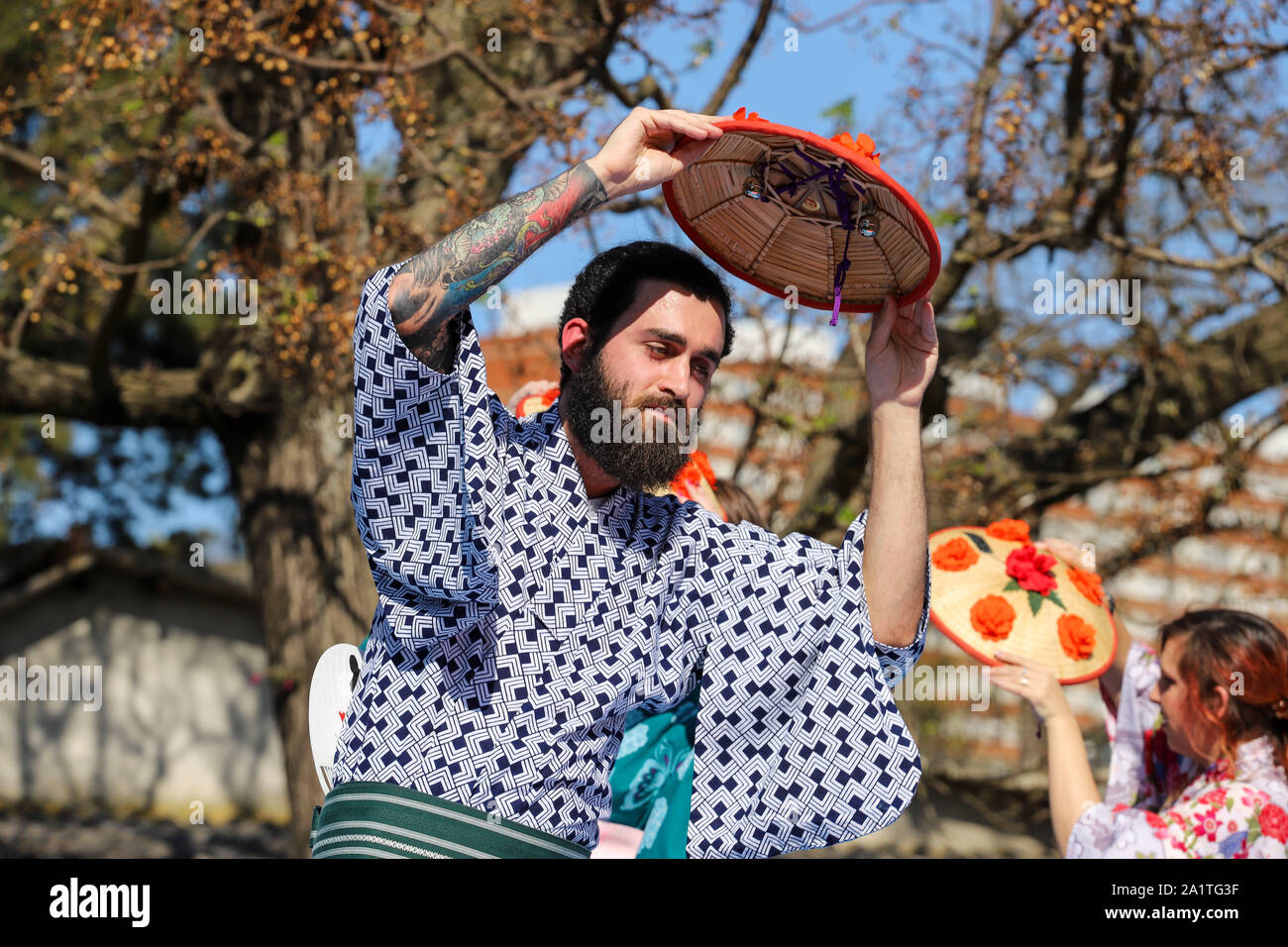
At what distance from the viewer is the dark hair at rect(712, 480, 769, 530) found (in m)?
3.66

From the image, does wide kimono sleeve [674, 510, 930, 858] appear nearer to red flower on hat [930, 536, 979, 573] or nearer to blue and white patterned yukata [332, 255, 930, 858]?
blue and white patterned yukata [332, 255, 930, 858]

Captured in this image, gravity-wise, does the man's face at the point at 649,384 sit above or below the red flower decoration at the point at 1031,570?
above

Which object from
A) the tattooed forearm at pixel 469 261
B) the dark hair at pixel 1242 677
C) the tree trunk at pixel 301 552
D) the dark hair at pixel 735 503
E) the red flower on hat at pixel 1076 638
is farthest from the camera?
the tree trunk at pixel 301 552

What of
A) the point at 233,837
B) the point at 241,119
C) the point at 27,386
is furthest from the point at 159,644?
the point at 241,119

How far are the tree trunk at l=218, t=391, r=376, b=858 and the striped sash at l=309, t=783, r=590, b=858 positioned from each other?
11.9 ft

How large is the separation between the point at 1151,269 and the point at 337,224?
4.44 metres

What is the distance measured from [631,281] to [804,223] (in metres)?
0.33

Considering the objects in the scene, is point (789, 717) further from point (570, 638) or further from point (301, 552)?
point (301, 552)

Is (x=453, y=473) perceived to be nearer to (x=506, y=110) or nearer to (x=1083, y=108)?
(x=506, y=110)

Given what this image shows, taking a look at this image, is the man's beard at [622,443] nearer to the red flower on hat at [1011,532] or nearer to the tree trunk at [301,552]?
the red flower on hat at [1011,532]

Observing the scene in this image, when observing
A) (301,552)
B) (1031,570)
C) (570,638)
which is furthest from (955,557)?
(301,552)

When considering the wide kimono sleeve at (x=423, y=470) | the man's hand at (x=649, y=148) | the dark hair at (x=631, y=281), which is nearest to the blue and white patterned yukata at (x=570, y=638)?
the wide kimono sleeve at (x=423, y=470)

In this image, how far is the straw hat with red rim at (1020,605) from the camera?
10.5 ft

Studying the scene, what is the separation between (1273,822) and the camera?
281 cm
